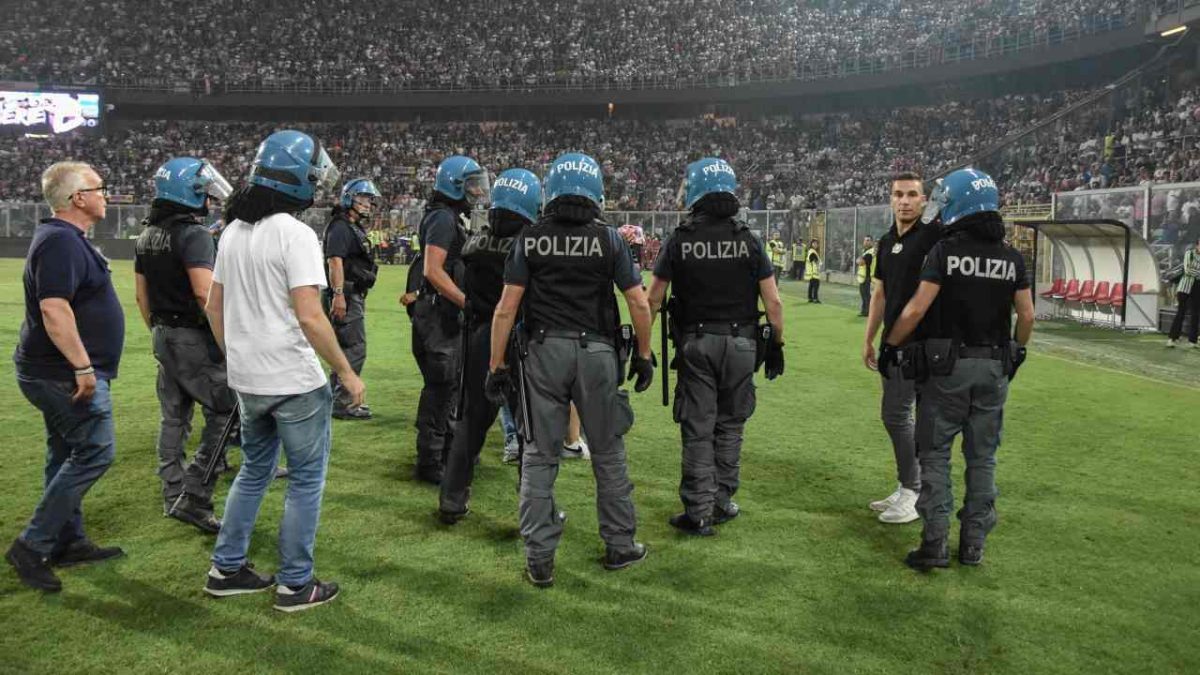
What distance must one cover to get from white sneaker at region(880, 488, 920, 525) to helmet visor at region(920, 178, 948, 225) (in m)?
1.75

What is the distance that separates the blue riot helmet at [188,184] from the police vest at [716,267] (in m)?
2.61

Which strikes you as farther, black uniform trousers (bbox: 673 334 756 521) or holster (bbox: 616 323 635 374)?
black uniform trousers (bbox: 673 334 756 521)

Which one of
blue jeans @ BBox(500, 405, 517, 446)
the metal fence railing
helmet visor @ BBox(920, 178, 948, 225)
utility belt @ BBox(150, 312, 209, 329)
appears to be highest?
the metal fence railing

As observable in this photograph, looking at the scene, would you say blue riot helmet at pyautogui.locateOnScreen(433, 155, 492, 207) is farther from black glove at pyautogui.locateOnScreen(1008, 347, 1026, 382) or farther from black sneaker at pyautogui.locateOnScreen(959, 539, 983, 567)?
black sneaker at pyautogui.locateOnScreen(959, 539, 983, 567)

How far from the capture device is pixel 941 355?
441 centimetres

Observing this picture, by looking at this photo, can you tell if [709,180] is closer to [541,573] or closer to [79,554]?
[541,573]

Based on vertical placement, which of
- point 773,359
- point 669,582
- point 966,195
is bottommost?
point 669,582

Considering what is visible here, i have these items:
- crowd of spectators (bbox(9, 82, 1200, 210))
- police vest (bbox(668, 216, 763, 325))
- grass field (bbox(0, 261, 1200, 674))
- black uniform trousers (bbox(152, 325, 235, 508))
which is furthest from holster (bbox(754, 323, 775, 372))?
crowd of spectators (bbox(9, 82, 1200, 210))

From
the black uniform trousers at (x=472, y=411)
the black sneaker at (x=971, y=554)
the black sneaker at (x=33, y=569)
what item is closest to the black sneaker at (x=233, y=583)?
the black sneaker at (x=33, y=569)

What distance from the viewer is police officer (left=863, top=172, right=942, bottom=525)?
502 cm

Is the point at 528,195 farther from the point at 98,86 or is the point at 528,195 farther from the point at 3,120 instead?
the point at 98,86

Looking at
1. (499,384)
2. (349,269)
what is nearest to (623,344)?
(499,384)

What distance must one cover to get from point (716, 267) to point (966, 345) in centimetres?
139

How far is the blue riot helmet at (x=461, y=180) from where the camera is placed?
227 inches
